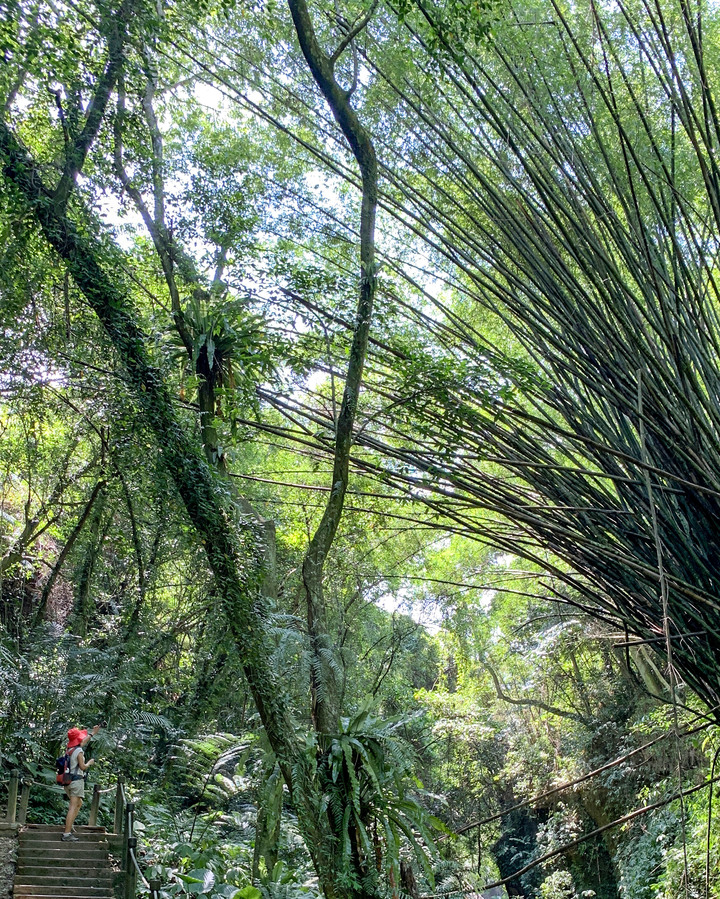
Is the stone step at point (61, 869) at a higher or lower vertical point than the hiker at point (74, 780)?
lower

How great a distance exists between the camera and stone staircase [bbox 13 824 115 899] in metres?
3.59

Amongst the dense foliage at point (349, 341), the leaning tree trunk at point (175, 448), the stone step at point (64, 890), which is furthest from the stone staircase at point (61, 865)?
the leaning tree trunk at point (175, 448)

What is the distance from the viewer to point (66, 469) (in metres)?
5.56

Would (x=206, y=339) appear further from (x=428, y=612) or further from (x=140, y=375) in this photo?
(x=428, y=612)

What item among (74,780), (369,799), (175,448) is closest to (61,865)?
(74,780)

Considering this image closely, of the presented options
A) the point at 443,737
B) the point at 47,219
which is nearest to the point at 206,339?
the point at 47,219

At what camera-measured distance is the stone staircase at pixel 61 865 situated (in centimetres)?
359

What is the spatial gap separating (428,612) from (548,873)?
382cm

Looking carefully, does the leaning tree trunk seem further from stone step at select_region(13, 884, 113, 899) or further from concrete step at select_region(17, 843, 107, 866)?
concrete step at select_region(17, 843, 107, 866)

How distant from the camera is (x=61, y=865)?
3799 mm

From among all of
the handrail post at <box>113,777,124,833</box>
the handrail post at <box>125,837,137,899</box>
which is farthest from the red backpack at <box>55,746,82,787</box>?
the handrail post at <box>125,837,137,899</box>

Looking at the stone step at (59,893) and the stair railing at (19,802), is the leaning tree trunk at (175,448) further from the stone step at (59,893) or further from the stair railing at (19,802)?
the stair railing at (19,802)

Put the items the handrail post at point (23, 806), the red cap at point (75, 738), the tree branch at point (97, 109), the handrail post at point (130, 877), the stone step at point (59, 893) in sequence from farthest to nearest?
1. the handrail post at point (23, 806)
2. the red cap at point (75, 738)
3. the stone step at point (59, 893)
4. the tree branch at point (97, 109)
5. the handrail post at point (130, 877)

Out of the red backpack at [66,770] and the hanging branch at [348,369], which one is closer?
the hanging branch at [348,369]
